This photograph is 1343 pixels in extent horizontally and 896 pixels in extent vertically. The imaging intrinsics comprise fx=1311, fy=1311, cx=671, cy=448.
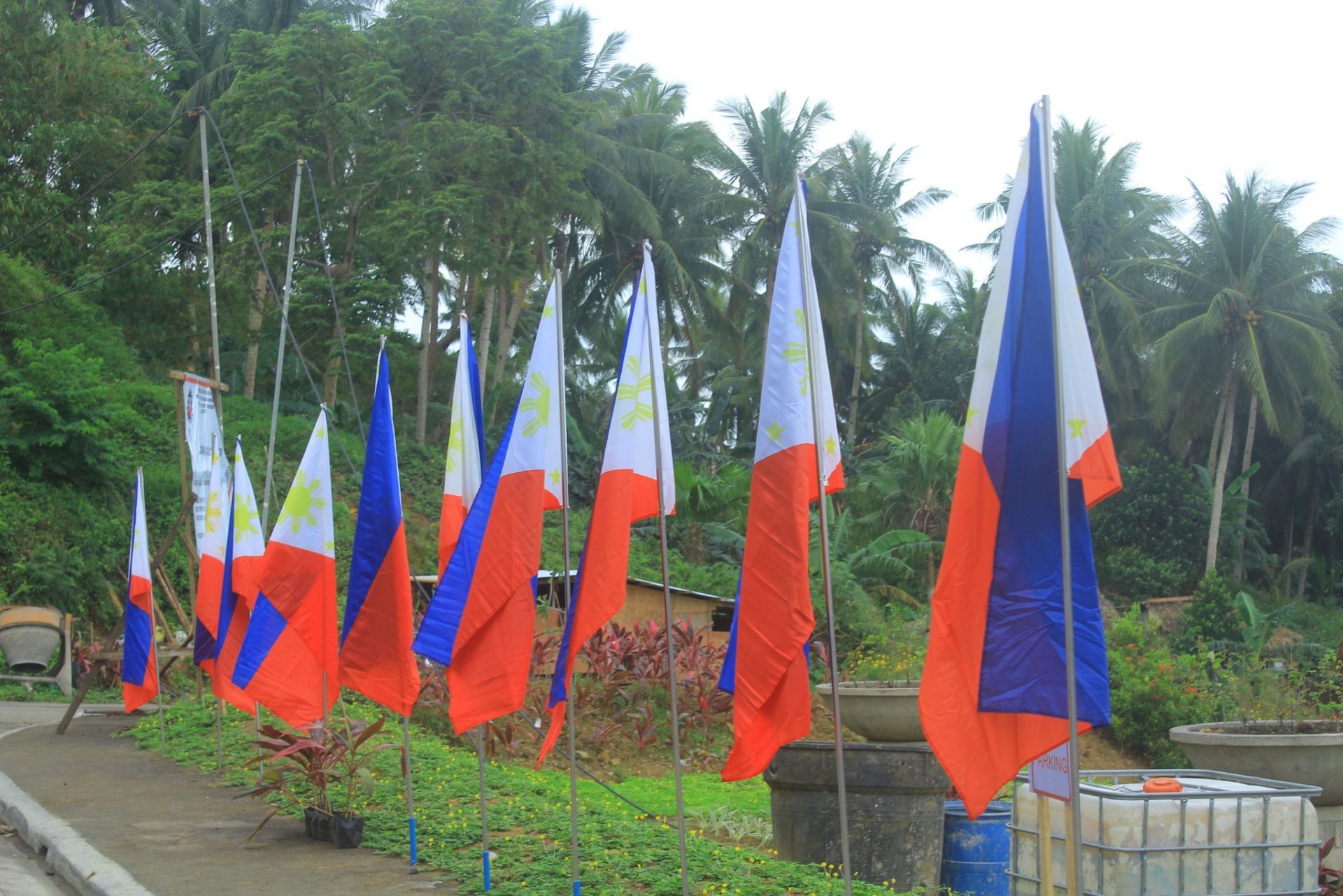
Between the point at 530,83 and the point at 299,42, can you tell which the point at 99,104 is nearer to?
the point at 299,42

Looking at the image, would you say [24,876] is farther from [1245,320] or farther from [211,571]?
[1245,320]

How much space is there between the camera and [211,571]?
1320 cm

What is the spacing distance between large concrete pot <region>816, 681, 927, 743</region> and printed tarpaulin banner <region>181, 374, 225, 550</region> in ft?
23.9

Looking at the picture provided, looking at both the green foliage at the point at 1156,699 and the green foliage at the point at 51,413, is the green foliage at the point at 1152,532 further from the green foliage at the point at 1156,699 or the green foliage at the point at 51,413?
the green foliage at the point at 51,413

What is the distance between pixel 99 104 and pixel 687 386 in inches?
957

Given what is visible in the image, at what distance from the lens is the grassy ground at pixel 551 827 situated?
740 cm

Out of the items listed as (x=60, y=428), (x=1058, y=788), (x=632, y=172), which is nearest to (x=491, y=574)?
(x=1058, y=788)

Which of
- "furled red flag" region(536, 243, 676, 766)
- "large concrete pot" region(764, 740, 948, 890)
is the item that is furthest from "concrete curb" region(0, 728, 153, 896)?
"large concrete pot" region(764, 740, 948, 890)

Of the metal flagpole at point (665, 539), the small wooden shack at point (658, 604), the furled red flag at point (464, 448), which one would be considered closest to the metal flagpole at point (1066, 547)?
the metal flagpole at point (665, 539)

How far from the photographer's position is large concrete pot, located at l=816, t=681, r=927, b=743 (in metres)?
13.0

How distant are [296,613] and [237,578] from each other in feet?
7.00

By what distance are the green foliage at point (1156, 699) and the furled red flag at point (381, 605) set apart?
1179 centimetres

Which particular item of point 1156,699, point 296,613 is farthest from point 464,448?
point 1156,699

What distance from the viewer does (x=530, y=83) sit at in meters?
33.2
